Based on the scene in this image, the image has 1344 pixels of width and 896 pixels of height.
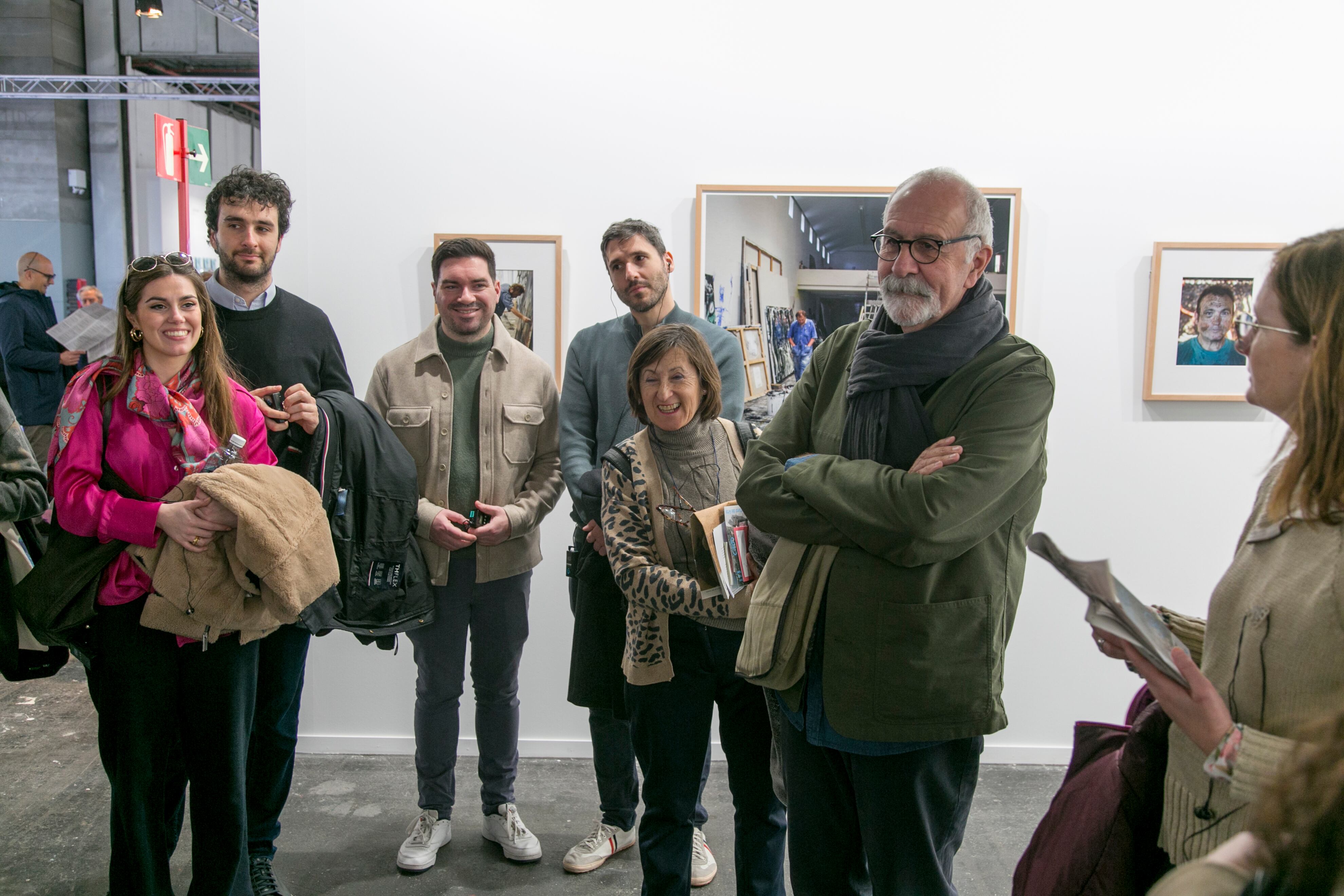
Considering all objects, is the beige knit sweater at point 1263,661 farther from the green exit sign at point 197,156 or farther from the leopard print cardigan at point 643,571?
the green exit sign at point 197,156

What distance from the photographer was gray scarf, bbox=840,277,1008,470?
1723 mm

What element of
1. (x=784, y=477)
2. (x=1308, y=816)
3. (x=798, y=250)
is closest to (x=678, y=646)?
(x=784, y=477)

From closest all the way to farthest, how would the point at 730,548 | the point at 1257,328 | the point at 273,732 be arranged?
the point at 1257,328
the point at 730,548
the point at 273,732

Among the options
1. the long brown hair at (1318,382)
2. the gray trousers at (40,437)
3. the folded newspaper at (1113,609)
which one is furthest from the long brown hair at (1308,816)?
the gray trousers at (40,437)

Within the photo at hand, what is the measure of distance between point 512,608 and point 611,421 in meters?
0.71

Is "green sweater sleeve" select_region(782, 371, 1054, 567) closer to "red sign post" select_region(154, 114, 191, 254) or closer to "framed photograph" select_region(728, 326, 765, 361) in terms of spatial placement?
"framed photograph" select_region(728, 326, 765, 361)

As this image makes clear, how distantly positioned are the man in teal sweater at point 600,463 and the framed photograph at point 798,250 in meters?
0.65

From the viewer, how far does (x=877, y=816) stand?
1742 mm

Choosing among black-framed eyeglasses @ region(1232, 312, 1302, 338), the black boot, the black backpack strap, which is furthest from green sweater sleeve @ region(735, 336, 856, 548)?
the black boot

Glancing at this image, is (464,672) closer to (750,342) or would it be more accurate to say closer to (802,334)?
(750,342)

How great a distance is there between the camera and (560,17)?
11.1 ft

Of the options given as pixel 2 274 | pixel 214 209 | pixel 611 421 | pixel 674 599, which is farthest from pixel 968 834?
pixel 2 274

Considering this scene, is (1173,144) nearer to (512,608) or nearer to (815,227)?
(815,227)

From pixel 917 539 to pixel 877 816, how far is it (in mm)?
572
